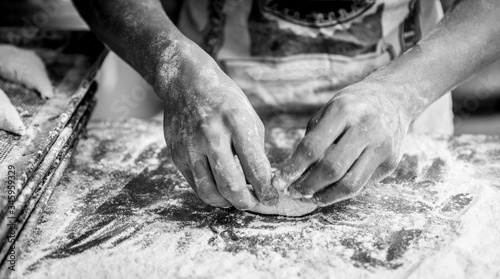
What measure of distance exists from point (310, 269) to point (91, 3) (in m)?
1.20

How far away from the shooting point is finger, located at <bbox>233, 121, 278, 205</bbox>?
1180 mm

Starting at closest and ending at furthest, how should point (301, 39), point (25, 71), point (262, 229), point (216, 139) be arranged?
point (216, 139)
point (262, 229)
point (25, 71)
point (301, 39)

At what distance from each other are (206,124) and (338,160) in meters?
0.34

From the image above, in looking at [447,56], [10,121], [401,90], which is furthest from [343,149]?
[10,121]

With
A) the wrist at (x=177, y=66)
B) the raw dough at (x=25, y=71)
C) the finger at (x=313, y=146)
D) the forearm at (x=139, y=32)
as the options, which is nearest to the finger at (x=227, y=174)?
the finger at (x=313, y=146)

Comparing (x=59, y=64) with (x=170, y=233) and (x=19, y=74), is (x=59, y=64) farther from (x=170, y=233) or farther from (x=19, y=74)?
(x=170, y=233)

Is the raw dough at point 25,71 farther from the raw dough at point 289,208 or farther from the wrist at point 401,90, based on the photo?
the wrist at point 401,90

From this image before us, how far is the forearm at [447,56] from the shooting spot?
1358 mm

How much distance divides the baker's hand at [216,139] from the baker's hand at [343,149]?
3.3 inches

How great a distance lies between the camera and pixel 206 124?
1188mm

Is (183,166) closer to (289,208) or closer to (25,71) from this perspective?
(289,208)

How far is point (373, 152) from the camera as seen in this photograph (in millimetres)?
1207

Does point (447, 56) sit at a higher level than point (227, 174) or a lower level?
higher

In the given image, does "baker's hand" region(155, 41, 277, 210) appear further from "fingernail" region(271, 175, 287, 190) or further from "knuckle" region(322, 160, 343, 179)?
"knuckle" region(322, 160, 343, 179)
